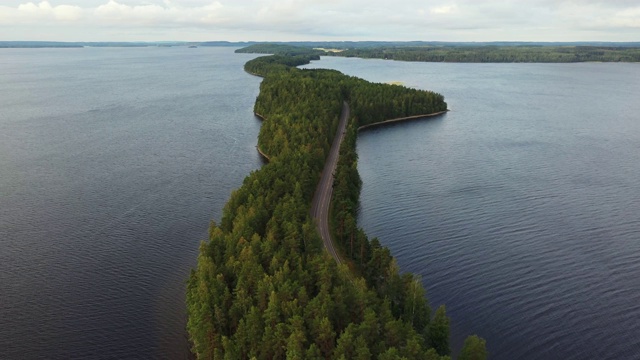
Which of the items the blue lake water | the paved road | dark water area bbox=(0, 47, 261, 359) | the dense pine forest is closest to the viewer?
the dense pine forest

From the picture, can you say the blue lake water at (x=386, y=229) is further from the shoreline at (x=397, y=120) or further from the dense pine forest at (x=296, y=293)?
the shoreline at (x=397, y=120)

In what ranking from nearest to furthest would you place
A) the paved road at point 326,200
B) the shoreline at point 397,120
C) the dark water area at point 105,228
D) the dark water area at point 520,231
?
the dark water area at point 105,228 < the dark water area at point 520,231 < the paved road at point 326,200 < the shoreline at point 397,120

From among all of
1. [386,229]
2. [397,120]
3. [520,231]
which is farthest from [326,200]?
[397,120]

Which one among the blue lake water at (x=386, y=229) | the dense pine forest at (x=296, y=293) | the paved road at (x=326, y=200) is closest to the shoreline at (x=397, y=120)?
the blue lake water at (x=386, y=229)

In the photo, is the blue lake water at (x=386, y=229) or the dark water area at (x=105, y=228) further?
the blue lake water at (x=386, y=229)

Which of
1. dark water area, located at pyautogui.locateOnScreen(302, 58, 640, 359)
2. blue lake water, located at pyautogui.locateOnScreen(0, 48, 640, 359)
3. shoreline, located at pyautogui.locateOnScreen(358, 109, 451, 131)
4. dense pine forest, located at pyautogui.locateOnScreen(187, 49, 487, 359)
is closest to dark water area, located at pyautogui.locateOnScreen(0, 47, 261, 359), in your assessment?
blue lake water, located at pyautogui.locateOnScreen(0, 48, 640, 359)

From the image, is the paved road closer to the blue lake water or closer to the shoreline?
the blue lake water

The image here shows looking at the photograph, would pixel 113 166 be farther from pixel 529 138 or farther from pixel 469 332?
pixel 529 138

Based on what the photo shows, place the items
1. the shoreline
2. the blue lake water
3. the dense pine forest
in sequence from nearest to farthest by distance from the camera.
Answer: the dense pine forest < the blue lake water < the shoreline
